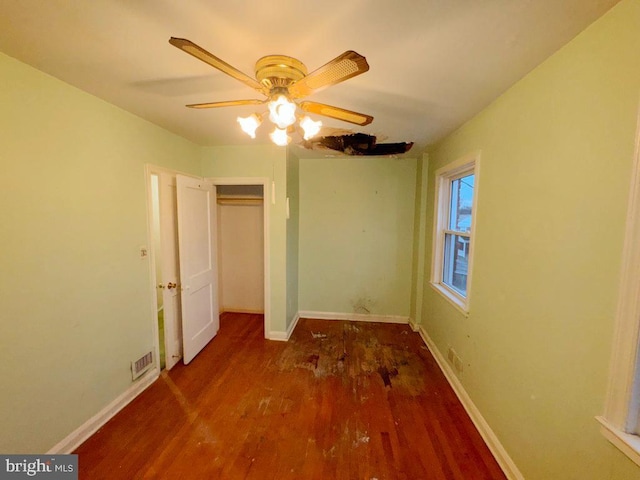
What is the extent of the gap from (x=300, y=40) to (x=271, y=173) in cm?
183

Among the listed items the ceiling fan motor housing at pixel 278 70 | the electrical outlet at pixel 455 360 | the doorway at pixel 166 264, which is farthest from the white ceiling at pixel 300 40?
the electrical outlet at pixel 455 360

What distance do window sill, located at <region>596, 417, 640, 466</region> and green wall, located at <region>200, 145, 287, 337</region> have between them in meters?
2.60

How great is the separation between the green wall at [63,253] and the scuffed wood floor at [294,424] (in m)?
0.39

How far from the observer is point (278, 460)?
1.61 metres

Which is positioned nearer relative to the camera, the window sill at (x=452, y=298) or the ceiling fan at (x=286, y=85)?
the ceiling fan at (x=286, y=85)

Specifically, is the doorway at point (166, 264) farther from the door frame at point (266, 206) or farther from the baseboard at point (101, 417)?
the door frame at point (266, 206)

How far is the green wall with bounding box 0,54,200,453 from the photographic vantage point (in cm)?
136

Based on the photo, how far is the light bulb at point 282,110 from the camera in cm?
118

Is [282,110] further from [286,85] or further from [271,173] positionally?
[271,173]

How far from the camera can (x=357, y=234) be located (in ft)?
12.1

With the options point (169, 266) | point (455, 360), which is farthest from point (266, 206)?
point (455, 360)

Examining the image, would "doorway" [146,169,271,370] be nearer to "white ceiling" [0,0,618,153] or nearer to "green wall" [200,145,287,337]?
"green wall" [200,145,287,337]

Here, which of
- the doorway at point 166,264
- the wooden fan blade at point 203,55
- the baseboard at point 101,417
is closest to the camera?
the wooden fan blade at point 203,55

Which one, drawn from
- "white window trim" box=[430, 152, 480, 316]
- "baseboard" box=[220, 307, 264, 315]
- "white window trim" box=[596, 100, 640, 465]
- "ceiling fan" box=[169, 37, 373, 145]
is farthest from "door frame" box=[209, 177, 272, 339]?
"white window trim" box=[596, 100, 640, 465]
